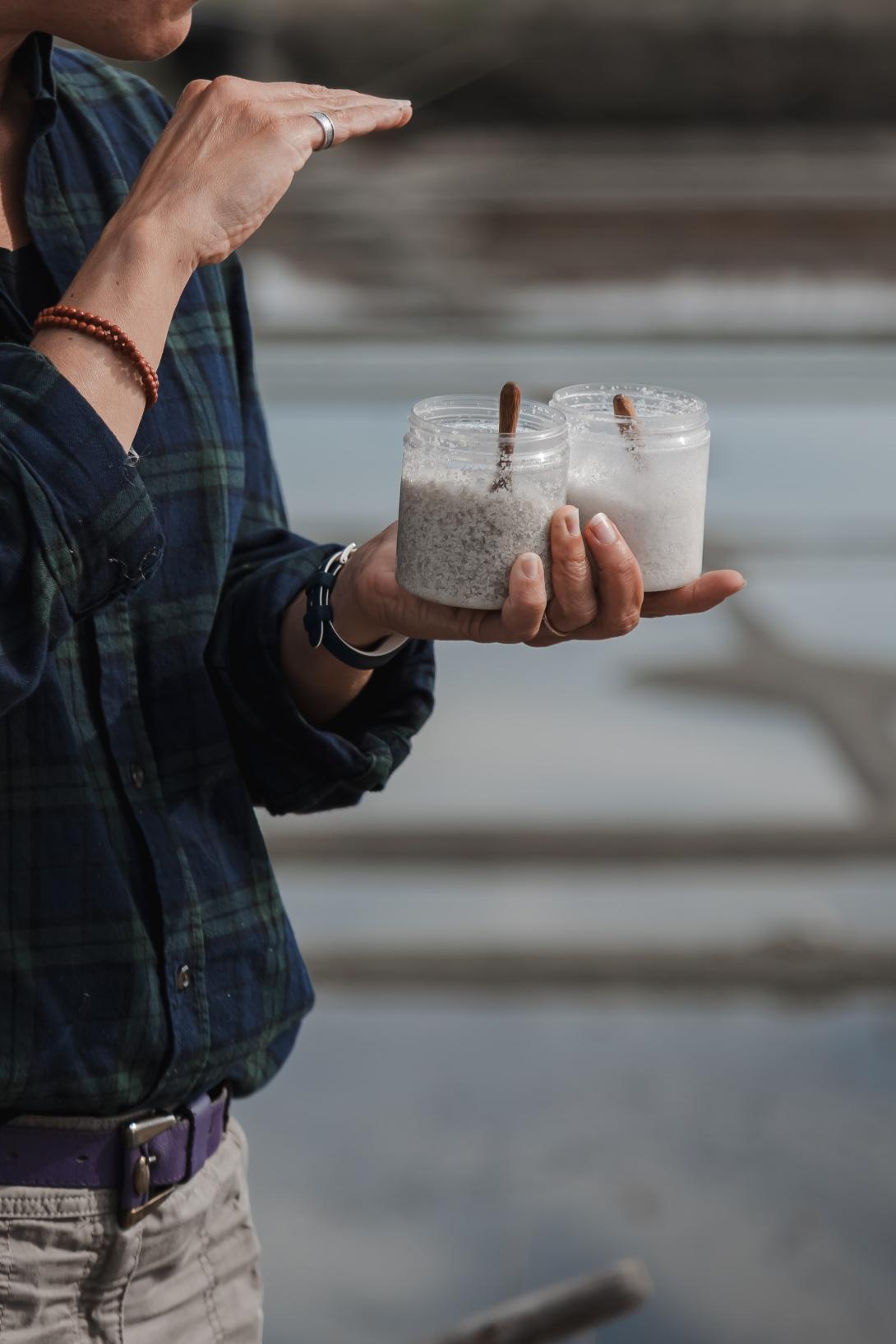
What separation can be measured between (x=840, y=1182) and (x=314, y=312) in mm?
6725

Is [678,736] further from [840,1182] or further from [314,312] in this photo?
[314,312]

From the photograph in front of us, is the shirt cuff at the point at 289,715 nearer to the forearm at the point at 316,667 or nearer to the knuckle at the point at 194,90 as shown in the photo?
the forearm at the point at 316,667

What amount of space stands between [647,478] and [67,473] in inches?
15.2

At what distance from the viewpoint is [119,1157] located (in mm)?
1069

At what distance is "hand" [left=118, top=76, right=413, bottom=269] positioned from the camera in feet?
3.04

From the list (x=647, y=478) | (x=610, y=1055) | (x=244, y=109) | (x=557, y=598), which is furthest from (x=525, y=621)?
(x=610, y=1055)

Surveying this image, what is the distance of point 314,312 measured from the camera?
8.45 meters

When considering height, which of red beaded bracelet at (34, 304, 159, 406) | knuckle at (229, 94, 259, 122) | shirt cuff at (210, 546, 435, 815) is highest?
knuckle at (229, 94, 259, 122)

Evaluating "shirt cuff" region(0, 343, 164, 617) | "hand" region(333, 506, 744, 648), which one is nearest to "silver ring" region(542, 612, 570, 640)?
"hand" region(333, 506, 744, 648)

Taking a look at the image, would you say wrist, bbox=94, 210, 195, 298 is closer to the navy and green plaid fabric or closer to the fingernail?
the navy and green plaid fabric

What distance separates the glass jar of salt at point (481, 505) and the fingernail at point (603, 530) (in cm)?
3

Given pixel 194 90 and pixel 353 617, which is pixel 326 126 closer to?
pixel 194 90

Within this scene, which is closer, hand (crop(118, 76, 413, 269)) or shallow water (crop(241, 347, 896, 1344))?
hand (crop(118, 76, 413, 269))

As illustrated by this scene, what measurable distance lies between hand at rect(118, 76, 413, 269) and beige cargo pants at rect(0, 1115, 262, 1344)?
0.60 m
